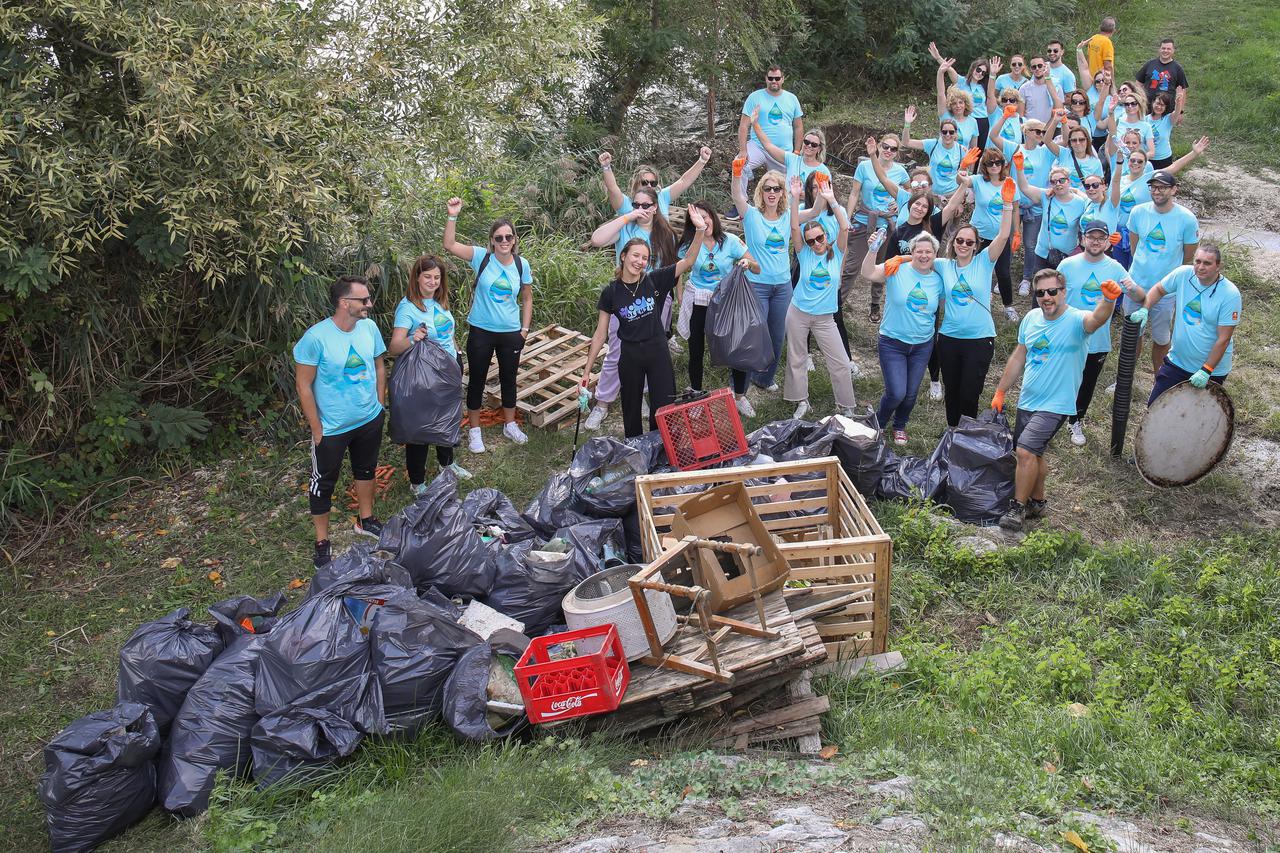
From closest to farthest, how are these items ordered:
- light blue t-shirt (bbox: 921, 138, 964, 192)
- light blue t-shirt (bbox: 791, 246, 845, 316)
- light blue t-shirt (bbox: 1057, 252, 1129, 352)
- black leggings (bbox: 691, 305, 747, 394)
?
light blue t-shirt (bbox: 1057, 252, 1129, 352), light blue t-shirt (bbox: 791, 246, 845, 316), black leggings (bbox: 691, 305, 747, 394), light blue t-shirt (bbox: 921, 138, 964, 192)

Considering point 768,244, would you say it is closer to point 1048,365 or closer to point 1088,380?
point 1048,365

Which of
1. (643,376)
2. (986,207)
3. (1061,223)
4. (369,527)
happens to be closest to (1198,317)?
(1061,223)

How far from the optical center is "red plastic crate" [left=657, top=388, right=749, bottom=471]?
6445mm

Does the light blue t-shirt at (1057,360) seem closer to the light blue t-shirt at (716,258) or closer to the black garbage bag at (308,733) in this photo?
the light blue t-shirt at (716,258)

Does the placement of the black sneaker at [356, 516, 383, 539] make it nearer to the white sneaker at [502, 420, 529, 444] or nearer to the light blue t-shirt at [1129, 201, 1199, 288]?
the white sneaker at [502, 420, 529, 444]

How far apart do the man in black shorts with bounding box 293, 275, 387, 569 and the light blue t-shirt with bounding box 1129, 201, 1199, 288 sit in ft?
18.7

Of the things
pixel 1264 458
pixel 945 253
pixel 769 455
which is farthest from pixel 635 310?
pixel 1264 458

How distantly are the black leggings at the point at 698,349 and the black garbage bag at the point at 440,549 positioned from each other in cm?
284

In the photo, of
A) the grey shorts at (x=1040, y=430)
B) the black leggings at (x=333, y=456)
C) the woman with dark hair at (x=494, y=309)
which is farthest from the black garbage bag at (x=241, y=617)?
the grey shorts at (x=1040, y=430)

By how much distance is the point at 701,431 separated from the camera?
652 centimetres

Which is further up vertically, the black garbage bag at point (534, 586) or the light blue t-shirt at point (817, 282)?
the light blue t-shirt at point (817, 282)

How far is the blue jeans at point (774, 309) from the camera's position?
7.90 meters

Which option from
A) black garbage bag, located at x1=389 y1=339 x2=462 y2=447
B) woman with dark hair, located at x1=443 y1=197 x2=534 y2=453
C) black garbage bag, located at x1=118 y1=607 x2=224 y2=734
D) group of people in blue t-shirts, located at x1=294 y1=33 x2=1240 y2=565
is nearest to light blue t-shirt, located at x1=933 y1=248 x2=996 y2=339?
group of people in blue t-shirts, located at x1=294 y1=33 x2=1240 y2=565

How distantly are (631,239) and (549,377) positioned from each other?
1.66 meters
